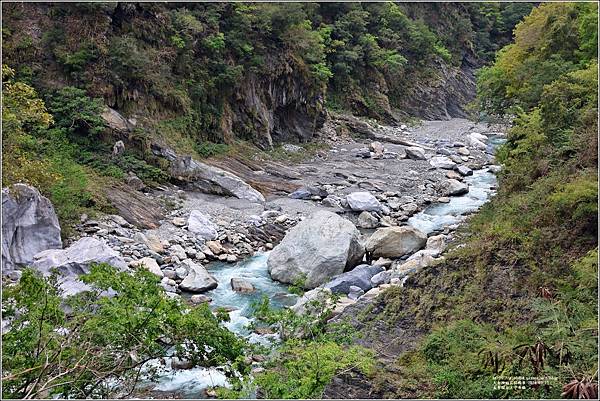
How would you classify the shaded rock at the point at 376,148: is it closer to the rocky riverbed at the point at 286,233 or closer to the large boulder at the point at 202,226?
the rocky riverbed at the point at 286,233

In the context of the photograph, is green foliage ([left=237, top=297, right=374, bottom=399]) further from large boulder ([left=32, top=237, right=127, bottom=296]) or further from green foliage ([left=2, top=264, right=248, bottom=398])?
large boulder ([left=32, top=237, right=127, bottom=296])

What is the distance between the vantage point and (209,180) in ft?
67.6

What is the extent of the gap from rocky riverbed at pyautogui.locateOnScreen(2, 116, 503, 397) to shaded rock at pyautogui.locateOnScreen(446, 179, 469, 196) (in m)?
0.06

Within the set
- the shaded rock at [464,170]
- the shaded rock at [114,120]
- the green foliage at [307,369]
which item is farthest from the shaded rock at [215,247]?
the shaded rock at [464,170]

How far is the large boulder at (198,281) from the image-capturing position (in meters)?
13.2

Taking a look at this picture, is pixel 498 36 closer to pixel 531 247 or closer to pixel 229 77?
pixel 229 77

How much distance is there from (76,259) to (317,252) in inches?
219

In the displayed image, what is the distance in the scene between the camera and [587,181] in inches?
356

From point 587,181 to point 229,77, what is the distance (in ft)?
62.5

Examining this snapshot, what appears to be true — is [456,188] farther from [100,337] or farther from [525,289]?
[100,337]

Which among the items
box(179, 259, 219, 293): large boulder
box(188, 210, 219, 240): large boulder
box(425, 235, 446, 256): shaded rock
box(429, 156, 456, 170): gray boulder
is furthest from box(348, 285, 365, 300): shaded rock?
box(429, 156, 456, 170): gray boulder

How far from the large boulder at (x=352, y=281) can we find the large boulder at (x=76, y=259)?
467 cm

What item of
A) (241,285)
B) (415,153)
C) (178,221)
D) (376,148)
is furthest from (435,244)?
(376,148)

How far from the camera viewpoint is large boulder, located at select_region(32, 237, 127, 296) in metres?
12.0
